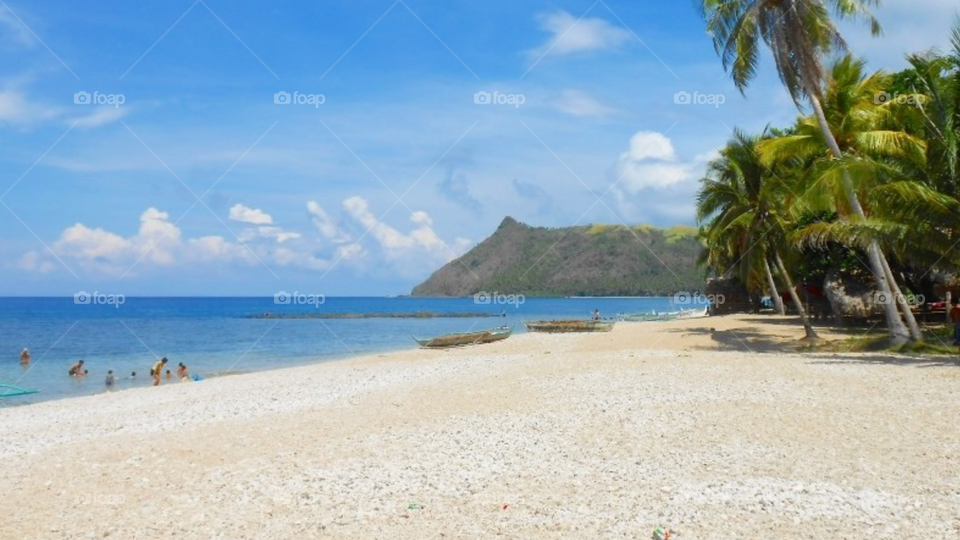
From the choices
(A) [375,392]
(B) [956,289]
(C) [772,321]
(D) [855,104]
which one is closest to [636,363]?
(A) [375,392]

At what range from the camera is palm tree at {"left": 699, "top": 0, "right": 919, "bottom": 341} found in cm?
1725

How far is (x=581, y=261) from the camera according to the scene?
532ft

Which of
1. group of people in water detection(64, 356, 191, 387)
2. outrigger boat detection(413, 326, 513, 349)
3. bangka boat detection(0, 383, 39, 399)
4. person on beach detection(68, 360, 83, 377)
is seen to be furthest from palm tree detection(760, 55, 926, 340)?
person on beach detection(68, 360, 83, 377)

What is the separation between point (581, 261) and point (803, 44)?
5722 inches

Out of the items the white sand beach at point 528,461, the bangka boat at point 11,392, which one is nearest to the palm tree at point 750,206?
the white sand beach at point 528,461

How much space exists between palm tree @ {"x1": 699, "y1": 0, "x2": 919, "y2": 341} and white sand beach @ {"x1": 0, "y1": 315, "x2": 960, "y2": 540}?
4.46 meters

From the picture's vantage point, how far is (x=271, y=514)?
5973 mm

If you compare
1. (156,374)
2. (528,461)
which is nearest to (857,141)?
(528,461)

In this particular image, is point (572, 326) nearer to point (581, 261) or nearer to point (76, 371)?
point (76, 371)

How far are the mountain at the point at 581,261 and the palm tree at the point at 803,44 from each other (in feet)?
398

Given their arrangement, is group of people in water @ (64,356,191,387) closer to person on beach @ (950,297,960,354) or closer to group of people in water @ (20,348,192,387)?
group of people in water @ (20,348,192,387)

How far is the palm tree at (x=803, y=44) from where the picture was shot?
56.6ft

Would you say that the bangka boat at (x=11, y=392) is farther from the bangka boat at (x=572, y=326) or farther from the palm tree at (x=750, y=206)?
the bangka boat at (x=572, y=326)

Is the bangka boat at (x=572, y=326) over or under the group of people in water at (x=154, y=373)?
over
